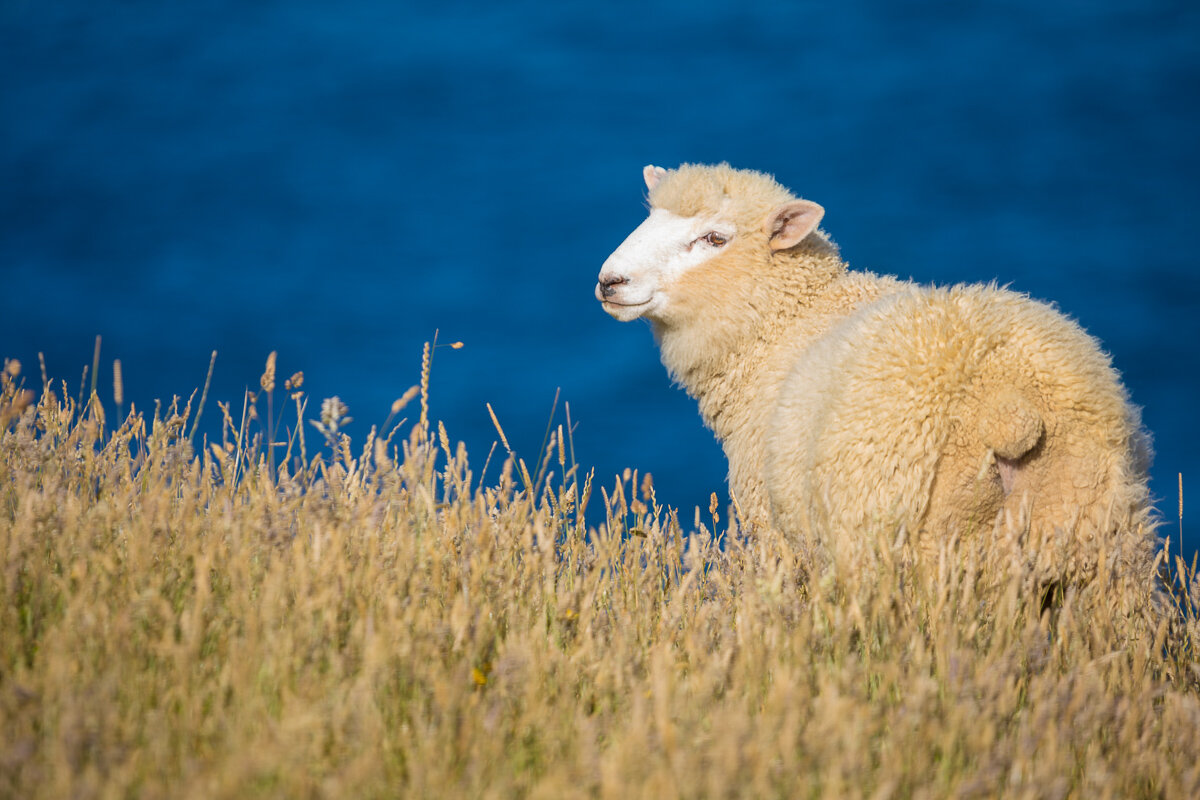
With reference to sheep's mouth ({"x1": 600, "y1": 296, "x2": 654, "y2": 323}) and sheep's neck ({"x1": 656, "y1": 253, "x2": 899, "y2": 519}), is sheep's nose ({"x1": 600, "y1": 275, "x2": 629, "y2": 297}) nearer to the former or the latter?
sheep's mouth ({"x1": 600, "y1": 296, "x2": 654, "y2": 323})

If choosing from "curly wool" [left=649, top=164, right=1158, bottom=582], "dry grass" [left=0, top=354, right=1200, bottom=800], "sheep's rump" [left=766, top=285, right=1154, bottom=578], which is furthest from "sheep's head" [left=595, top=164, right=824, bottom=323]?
"dry grass" [left=0, top=354, right=1200, bottom=800]

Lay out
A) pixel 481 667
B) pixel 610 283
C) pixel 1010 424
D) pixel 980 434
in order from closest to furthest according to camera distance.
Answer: pixel 481 667 → pixel 1010 424 → pixel 980 434 → pixel 610 283

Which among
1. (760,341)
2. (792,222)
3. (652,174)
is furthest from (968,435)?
(652,174)

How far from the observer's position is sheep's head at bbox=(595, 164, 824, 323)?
543 centimetres

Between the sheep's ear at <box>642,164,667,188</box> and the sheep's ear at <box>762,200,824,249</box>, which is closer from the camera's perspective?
the sheep's ear at <box>762,200,824,249</box>

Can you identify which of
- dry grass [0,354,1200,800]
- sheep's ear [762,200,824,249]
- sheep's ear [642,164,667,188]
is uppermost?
sheep's ear [642,164,667,188]

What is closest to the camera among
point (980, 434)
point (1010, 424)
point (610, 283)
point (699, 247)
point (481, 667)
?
point (481, 667)

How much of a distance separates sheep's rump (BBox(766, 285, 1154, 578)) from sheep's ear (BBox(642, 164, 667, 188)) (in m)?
2.47

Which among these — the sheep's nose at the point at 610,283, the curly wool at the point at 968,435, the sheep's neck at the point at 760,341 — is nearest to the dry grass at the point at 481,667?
the curly wool at the point at 968,435

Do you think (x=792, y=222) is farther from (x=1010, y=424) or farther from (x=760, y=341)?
(x=1010, y=424)

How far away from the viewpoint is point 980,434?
3.81 m

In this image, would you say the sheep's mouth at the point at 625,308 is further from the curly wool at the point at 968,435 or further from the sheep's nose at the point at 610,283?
the curly wool at the point at 968,435

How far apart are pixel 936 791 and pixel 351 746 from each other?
1305mm

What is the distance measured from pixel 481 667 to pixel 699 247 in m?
3.19
